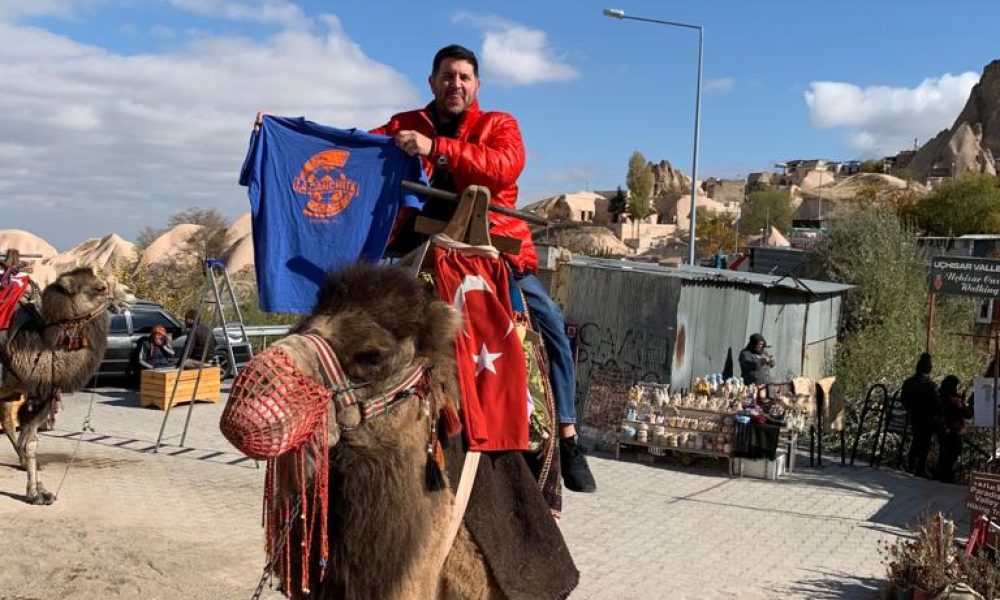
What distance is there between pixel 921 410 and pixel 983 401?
178cm

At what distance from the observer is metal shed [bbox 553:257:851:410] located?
15.4 meters

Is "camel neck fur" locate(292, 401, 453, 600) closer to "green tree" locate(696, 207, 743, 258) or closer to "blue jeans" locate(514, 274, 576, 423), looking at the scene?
"blue jeans" locate(514, 274, 576, 423)

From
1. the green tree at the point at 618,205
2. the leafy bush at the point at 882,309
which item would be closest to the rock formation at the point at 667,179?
the green tree at the point at 618,205

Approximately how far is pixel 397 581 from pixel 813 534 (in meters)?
8.20

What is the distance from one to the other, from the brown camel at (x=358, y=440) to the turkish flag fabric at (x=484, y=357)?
7.9 inches

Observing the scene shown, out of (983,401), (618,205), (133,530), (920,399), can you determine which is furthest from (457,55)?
(618,205)

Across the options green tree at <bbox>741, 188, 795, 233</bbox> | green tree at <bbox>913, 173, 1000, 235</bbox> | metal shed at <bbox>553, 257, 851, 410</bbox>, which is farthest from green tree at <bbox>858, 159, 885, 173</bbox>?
metal shed at <bbox>553, 257, 851, 410</bbox>

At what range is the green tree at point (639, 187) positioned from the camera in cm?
9844

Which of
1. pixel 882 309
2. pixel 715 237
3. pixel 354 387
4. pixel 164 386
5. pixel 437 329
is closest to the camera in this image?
pixel 354 387

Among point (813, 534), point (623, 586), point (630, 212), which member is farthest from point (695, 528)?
point (630, 212)

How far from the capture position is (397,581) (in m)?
2.85

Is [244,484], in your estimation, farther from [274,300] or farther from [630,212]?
[630,212]

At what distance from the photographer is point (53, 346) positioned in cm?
986

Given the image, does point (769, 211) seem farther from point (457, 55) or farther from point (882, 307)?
point (457, 55)
